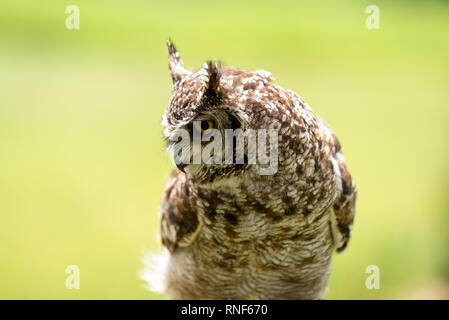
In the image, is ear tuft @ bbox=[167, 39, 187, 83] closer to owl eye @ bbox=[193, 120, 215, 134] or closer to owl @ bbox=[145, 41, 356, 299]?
owl @ bbox=[145, 41, 356, 299]

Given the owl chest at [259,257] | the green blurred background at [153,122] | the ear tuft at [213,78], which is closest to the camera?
the ear tuft at [213,78]

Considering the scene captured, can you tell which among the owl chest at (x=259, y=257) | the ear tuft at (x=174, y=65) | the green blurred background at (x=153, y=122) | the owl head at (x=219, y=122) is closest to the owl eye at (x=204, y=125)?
the owl head at (x=219, y=122)

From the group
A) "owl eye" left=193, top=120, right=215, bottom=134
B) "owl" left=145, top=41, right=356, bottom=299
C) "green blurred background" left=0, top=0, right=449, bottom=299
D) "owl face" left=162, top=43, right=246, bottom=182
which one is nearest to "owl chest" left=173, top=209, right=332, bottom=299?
"owl" left=145, top=41, right=356, bottom=299

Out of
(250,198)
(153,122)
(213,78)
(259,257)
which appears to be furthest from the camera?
(153,122)

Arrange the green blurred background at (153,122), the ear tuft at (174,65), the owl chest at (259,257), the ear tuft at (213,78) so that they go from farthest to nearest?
the green blurred background at (153,122) → the owl chest at (259,257) → the ear tuft at (174,65) → the ear tuft at (213,78)

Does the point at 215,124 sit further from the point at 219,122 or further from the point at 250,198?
the point at 250,198

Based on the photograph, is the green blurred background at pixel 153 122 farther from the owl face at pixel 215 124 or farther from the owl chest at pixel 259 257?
the owl face at pixel 215 124

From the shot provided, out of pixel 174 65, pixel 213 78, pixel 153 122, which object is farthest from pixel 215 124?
pixel 153 122
